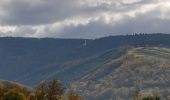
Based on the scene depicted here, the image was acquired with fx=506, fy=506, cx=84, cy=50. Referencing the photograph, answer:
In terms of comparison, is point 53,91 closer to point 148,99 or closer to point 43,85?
point 43,85

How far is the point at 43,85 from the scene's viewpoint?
171 m

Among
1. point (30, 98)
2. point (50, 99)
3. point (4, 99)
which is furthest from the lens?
point (30, 98)

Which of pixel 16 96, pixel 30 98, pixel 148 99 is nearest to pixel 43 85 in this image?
pixel 30 98

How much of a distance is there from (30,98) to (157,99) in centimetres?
4282

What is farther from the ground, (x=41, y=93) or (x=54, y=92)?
(x=54, y=92)

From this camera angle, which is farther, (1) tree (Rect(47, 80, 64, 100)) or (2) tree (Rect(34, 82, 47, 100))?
(2) tree (Rect(34, 82, 47, 100))

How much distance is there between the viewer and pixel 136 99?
158250mm

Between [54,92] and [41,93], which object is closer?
[54,92]

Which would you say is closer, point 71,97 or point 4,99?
point 4,99

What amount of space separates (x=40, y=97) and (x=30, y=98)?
37.8 ft

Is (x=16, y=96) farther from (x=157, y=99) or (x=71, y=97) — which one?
(x=157, y=99)

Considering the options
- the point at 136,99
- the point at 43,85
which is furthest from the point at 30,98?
the point at 136,99

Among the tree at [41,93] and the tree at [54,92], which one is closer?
the tree at [54,92]

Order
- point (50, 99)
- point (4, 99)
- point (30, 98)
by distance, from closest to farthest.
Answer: point (4, 99), point (50, 99), point (30, 98)
